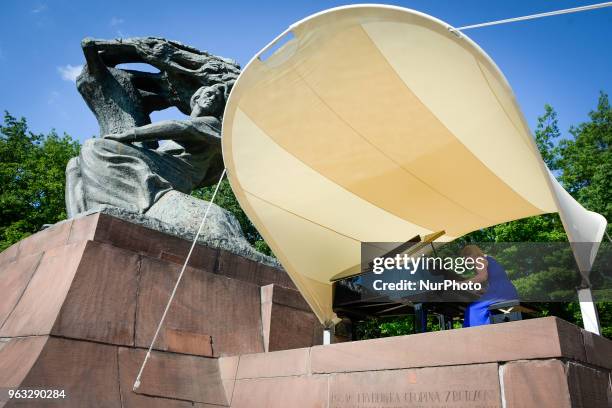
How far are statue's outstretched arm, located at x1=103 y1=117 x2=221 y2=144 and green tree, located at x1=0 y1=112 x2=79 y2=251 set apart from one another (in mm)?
16119

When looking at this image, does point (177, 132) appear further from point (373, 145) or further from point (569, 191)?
point (569, 191)

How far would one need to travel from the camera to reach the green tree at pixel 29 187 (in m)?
20.2

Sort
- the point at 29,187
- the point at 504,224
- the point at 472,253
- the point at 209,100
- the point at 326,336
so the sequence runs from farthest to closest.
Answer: the point at 29,187
the point at 504,224
the point at 209,100
the point at 326,336
the point at 472,253

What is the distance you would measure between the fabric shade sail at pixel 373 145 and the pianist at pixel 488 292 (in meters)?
0.69

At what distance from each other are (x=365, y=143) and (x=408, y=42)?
4.00ft

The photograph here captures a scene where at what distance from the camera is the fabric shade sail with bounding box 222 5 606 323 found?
3504 mm

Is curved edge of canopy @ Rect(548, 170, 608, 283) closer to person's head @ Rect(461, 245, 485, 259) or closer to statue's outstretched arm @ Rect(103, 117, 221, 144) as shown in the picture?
person's head @ Rect(461, 245, 485, 259)

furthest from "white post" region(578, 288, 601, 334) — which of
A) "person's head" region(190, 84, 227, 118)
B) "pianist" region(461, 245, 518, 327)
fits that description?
"person's head" region(190, 84, 227, 118)

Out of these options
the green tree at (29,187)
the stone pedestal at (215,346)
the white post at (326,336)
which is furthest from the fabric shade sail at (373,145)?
the green tree at (29,187)

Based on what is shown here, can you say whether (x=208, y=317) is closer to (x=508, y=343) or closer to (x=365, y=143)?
(x=365, y=143)

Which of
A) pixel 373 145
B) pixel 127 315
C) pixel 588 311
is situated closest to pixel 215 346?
pixel 127 315

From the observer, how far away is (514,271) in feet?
56.5

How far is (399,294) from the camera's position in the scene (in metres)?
4.55

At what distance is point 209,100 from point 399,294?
150 inches
